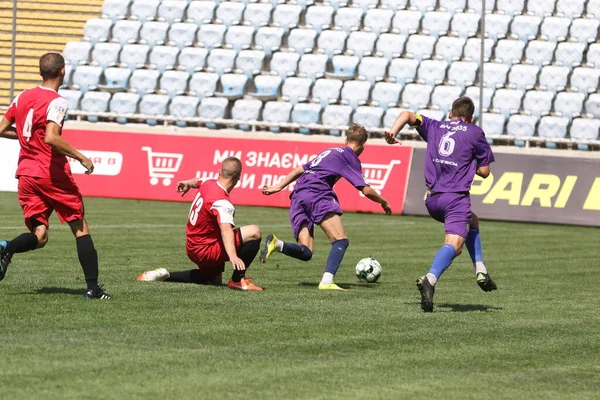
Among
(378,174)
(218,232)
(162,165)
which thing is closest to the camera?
(218,232)

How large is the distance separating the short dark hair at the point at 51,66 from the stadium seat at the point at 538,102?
17773mm

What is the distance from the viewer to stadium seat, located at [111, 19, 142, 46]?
1203 inches

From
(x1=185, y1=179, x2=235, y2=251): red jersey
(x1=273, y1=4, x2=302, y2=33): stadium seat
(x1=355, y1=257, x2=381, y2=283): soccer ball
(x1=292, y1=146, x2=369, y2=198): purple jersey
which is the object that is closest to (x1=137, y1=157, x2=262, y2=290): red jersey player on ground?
(x1=185, y1=179, x2=235, y2=251): red jersey

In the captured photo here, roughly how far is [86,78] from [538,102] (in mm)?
10769

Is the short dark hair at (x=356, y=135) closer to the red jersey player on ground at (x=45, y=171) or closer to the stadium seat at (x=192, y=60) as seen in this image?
the red jersey player on ground at (x=45, y=171)

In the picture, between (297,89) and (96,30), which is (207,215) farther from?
(96,30)

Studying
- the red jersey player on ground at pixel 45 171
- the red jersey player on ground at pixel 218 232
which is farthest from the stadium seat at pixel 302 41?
the red jersey player on ground at pixel 45 171

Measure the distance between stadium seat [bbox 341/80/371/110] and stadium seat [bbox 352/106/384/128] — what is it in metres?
0.57

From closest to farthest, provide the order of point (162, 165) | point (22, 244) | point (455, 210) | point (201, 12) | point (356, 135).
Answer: point (22, 244), point (455, 210), point (356, 135), point (162, 165), point (201, 12)

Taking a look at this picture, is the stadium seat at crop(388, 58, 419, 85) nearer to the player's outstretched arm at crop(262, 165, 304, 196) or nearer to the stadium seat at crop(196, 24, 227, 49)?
the stadium seat at crop(196, 24, 227, 49)

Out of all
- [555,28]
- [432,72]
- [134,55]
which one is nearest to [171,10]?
[134,55]

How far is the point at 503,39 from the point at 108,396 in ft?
73.6

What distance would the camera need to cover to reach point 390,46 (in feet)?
93.7

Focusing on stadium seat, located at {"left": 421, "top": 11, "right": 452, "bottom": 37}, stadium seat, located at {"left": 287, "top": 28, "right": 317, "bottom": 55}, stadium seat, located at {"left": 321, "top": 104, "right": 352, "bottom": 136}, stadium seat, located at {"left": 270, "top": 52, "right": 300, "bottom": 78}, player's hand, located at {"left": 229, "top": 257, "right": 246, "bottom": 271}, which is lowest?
stadium seat, located at {"left": 321, "top": 104, "right": 352, "bottom": 136}
